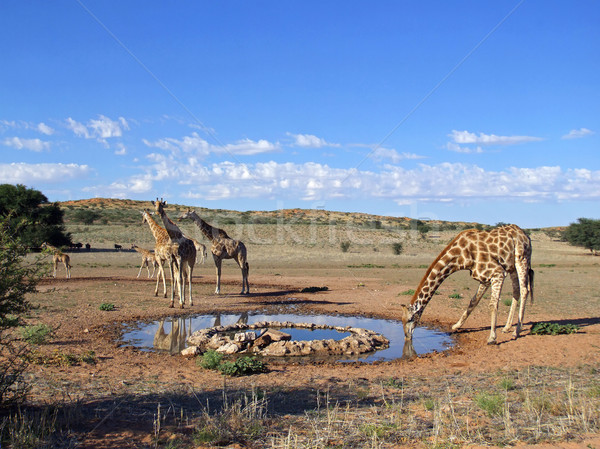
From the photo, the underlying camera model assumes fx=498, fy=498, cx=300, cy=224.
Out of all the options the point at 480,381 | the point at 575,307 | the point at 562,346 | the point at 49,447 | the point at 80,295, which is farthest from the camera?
the point at 80,295

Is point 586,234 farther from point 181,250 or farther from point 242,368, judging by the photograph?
point 242,368

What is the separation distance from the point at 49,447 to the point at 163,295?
15329mm

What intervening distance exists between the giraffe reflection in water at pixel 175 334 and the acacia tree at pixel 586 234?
52.8 meters

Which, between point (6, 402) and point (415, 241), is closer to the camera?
point (6, 402)

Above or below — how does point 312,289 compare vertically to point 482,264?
below

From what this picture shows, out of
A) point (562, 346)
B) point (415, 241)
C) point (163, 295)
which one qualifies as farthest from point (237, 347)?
point (415, 241)

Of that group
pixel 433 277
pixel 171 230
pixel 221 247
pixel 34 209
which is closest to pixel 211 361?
pixel 433 277

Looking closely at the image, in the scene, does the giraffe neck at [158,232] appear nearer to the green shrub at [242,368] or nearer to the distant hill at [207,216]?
the green shrub at [242,368]

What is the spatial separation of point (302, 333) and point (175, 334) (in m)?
3.51

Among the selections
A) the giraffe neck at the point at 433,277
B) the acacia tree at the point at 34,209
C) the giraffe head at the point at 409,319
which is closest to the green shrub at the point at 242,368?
the giraffe head at the point at 409,319

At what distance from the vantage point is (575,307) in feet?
Answer: 59.4

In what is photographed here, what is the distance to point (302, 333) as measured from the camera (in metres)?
14.1

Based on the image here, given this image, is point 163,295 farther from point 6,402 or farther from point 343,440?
point 343,440

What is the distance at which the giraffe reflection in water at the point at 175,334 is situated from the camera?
12.2 m
